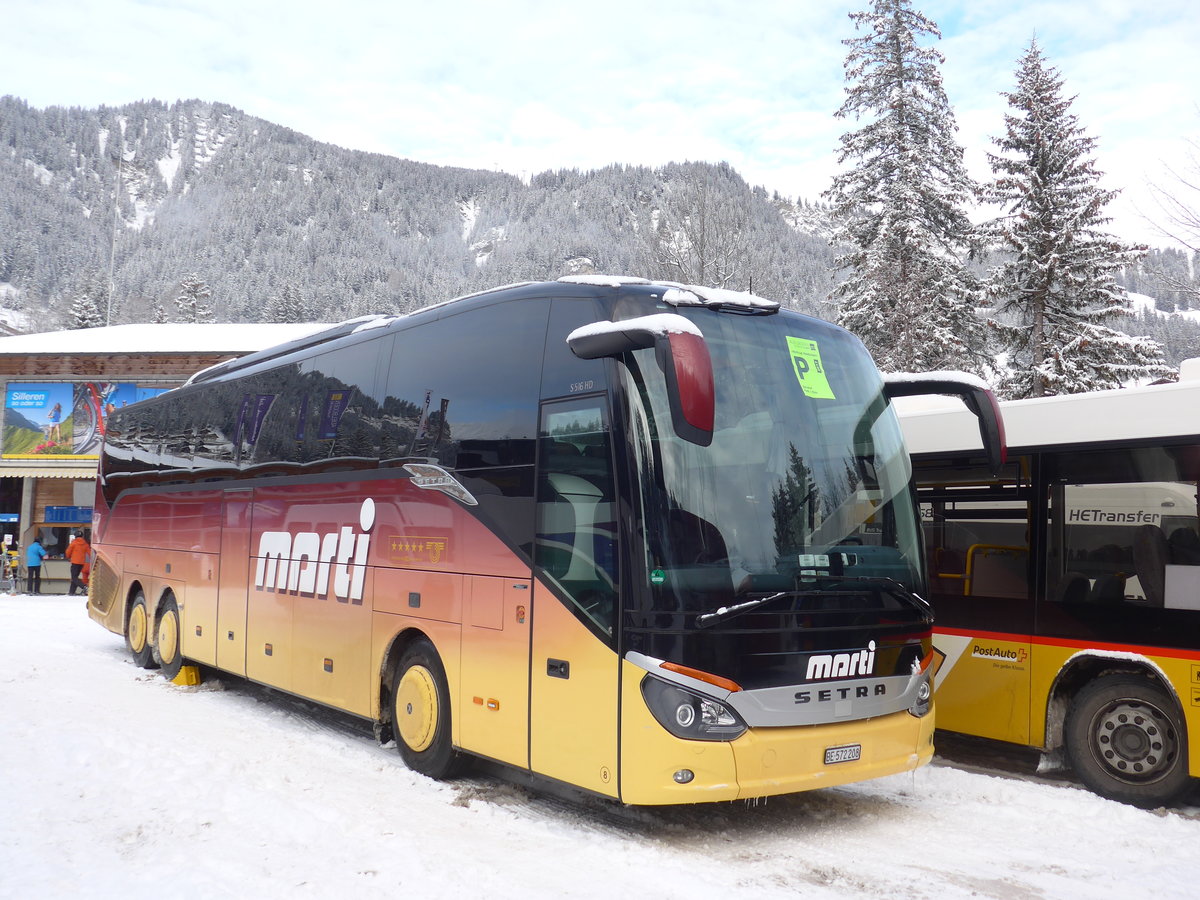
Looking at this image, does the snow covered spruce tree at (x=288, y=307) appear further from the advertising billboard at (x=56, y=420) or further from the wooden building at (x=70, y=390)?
the advertising billboard at (x=56, y=420)

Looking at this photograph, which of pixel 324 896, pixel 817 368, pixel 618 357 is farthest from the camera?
pixel 817 368

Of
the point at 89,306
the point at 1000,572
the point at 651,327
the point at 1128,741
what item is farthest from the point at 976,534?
the point at 89,306

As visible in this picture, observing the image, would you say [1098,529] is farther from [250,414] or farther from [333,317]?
[333,317]

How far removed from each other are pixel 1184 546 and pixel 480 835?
5.18 meters

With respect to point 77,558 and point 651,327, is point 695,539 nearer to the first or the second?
point 651,327

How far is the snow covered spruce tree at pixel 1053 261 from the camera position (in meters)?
27.4

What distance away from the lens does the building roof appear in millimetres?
31094

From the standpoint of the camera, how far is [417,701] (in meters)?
7.72

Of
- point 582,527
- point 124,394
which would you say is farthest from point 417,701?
point 124,394

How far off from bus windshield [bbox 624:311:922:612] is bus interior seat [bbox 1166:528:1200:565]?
1997 mm

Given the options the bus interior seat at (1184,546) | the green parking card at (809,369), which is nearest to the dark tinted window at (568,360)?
the green parking card at (809,369)

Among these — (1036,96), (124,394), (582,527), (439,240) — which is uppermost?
(439,240)

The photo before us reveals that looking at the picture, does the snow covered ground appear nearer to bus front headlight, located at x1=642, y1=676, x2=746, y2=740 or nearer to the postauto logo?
bus front headlight, located at x1=642, y1=676, x2=746, y2=740

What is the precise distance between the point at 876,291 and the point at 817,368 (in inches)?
922
